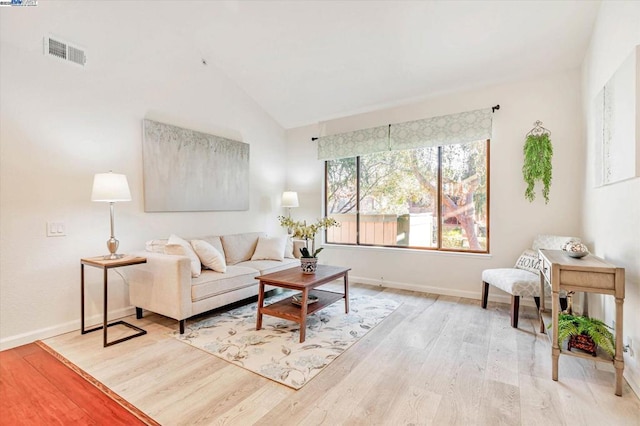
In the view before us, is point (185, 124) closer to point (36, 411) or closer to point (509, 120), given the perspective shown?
point (36, 411)

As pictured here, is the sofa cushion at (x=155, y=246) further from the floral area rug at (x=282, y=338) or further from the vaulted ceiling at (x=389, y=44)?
the vaulted ceiling at (x=389, y=44)

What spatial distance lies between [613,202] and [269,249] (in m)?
3.57

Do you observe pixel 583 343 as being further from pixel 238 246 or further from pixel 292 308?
pixel 238 246

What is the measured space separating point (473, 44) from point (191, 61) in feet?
11.0

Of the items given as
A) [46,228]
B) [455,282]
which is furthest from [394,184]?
[46,228]

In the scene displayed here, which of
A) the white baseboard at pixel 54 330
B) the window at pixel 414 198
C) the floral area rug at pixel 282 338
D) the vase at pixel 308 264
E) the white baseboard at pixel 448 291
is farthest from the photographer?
the window at pixel 414 198

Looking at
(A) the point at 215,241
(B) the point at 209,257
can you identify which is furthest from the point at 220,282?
(A) the point at 215,241

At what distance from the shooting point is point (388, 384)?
6.69ft

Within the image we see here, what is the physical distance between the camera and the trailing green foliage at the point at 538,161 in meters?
3.49

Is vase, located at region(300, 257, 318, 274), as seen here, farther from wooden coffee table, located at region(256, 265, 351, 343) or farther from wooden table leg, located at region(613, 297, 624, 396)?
wooden table leg, located at region(613, 297, 624, 396)

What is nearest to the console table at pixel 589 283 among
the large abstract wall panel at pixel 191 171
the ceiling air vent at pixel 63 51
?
the large abstract wall panel at pixel 191 171

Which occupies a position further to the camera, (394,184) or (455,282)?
(394,184)

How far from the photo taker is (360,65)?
3.83 meters

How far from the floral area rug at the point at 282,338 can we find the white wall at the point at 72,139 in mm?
1203
